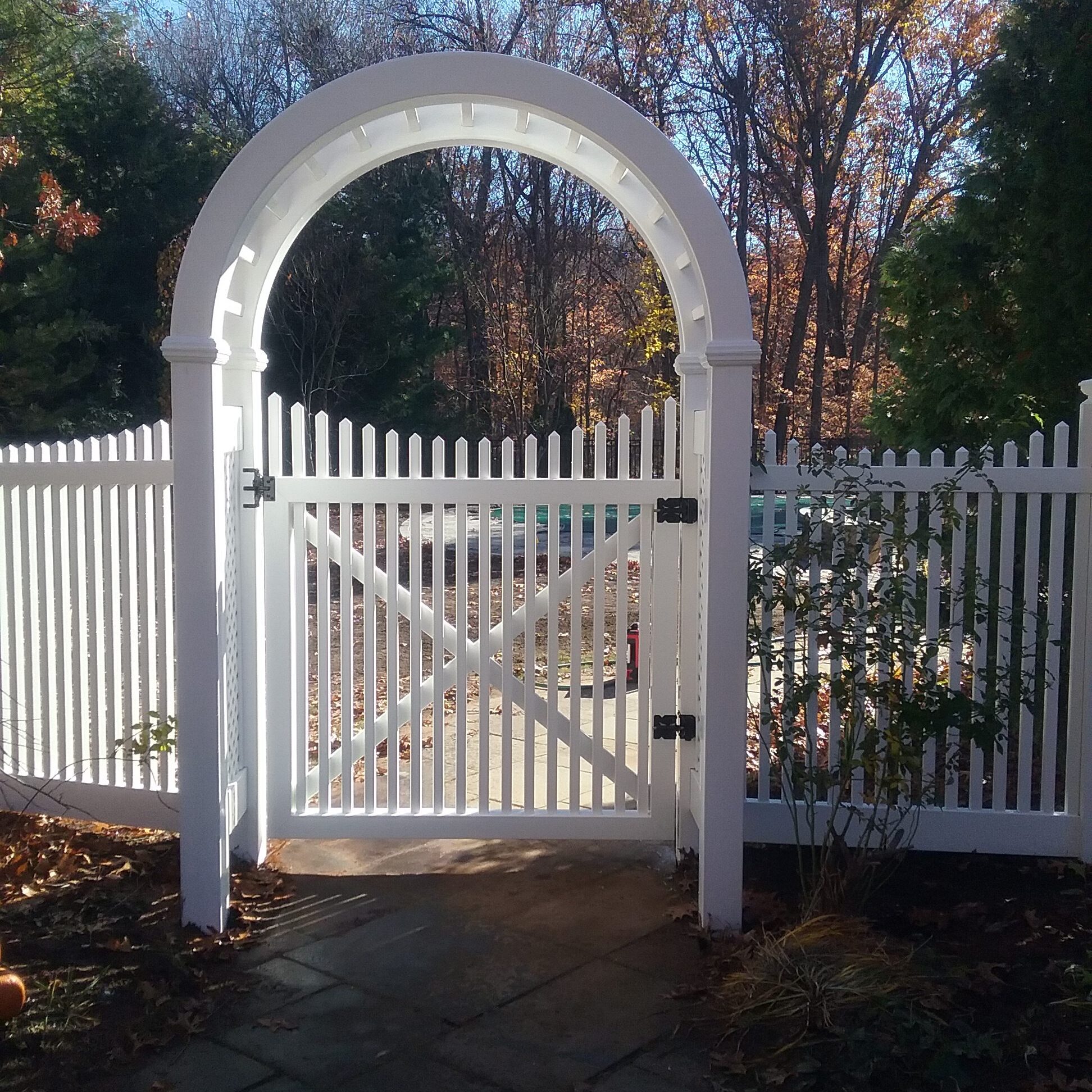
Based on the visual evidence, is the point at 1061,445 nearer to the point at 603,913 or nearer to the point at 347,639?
the point at 603,913

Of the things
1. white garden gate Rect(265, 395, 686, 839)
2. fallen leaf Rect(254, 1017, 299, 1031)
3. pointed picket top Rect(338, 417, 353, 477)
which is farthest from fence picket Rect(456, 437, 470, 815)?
fallen leaf Rect(254, 1017, 299, 1031)

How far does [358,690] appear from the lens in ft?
27.0

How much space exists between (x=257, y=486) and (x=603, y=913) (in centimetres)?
208

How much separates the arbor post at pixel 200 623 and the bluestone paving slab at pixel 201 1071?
2.29 feet

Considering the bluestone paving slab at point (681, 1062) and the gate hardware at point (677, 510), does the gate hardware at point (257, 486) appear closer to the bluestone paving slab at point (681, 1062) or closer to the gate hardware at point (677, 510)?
the gate hardware at point (677, 510)

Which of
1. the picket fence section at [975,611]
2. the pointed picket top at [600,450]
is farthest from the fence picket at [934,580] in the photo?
the pointed picket top at [600,450]

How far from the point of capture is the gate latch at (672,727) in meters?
4.21

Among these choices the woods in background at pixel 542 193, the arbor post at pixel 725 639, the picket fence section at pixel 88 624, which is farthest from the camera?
the woods in background at pixel 542 193

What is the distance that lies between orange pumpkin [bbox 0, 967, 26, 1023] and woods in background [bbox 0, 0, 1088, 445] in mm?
14889

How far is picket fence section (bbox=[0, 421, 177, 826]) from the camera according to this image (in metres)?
4.50

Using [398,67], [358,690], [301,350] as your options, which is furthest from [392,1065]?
[301,350]

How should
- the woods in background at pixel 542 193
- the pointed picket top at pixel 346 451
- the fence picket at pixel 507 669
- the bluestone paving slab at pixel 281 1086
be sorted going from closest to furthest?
the bluestone paving slab at pixel 281 1086 < the pointed picket top at pixel 346 451 < the fence picket at pixel 507 669 < the woods in background at pixel 542 193

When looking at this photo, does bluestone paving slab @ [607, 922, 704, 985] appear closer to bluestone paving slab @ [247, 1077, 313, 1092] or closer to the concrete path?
the concrete path

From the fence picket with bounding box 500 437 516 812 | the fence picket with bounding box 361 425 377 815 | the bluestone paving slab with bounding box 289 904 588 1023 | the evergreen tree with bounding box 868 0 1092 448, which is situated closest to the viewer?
the bluestone paving slab with bounding box 289 904 588 1023
